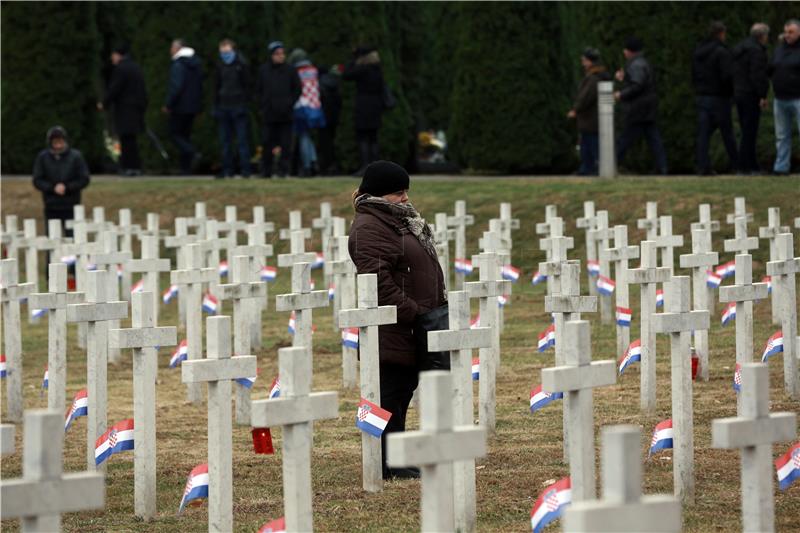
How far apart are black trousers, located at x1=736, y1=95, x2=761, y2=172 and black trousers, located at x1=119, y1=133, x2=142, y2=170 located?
8.99 meters

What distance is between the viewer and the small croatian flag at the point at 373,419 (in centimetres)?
720

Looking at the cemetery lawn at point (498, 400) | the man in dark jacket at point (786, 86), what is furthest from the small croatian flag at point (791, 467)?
the man in dark jacket at point (786, 86)

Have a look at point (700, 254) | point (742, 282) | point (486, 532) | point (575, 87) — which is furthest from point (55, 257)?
point (575, 87)

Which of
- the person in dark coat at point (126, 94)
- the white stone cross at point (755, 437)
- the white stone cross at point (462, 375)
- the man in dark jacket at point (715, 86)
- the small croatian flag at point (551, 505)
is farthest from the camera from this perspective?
the person in dark coat at point (126, 94)

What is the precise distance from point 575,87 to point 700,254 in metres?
14.2

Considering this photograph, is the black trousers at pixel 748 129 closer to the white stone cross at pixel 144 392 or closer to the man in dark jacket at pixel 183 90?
the man in dark jacket at pixel 183 90

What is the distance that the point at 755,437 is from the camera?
4941 mm

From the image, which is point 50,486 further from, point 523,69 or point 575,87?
point 575,87

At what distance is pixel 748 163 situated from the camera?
18.1 metres

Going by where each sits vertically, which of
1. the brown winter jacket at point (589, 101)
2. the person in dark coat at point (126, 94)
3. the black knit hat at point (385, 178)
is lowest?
the black knit hat at point (385, 178)

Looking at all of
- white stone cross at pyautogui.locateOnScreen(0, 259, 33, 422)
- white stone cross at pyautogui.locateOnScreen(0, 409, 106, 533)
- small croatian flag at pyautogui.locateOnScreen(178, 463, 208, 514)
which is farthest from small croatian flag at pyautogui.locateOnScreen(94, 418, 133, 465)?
white stone cross at pyautogui.locateOnScreen(0, 409, 106, 533)

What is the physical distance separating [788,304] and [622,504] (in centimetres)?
529

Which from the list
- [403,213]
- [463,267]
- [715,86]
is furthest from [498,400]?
[715,86]

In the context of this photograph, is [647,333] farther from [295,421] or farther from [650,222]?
[650,222]
